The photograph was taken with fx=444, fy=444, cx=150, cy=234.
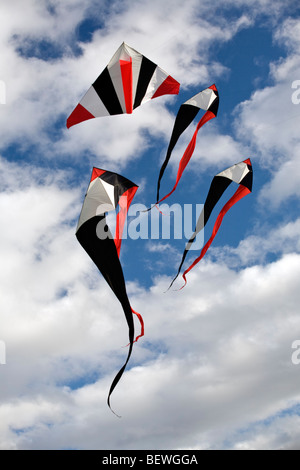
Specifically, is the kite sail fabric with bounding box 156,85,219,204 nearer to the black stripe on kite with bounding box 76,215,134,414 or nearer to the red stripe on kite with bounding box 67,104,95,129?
the red stripe on kite with bounding box 67,104,95,129

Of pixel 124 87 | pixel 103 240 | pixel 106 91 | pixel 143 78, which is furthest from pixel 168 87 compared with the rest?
pixel 103 240

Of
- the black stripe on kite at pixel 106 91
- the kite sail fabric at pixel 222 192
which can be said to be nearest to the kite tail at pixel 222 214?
the kite sail fabric at pixel 222 192

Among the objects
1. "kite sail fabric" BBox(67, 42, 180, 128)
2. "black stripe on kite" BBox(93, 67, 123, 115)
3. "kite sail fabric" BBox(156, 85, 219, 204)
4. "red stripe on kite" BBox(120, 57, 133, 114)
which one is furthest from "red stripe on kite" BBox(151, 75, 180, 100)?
"black stripe on kite" BBox(93, 67, 123, 115)

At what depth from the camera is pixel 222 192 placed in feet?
66.4

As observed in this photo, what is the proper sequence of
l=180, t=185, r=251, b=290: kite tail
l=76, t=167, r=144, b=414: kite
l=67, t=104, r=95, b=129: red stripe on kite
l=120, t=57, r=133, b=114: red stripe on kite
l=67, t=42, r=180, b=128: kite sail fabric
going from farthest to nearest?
l=120, t=57, r=133, b=114: red stripe on kite, l=67, t=42, r=180, b=128: kite sail fabric, l=67, t=104, r=95, b=129: red stripe on kite, l=180, t=185, r=251, b=290: kite tail, l=76, t=167, r=144, b=414: kite

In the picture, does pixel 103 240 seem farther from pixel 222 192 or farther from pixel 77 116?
pixel 222 192

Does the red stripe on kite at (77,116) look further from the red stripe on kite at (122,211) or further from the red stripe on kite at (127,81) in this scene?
the red stripe on kite at (122,211)

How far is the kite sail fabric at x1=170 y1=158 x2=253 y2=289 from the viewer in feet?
61.7

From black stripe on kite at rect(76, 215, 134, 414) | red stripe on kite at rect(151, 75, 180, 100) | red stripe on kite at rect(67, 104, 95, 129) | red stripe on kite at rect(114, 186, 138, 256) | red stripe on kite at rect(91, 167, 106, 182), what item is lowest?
black stripe on kite at rect(76, 215, 134, 414)

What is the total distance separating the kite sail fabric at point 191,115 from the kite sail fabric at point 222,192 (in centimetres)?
170

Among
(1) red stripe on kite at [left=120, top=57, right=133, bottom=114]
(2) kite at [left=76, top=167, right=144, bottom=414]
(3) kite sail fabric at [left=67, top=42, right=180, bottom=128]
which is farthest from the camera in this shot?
(1) red stripe on kite at [left=120, top=57, right=133, bottom=114]

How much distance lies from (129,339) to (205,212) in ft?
22.0

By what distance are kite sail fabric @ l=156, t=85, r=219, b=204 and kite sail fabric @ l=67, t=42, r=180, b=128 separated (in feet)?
3.51

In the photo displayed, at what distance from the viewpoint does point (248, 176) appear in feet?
70.2
